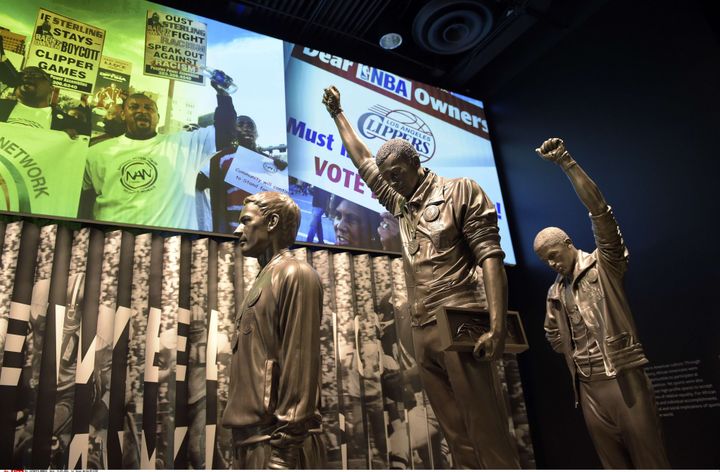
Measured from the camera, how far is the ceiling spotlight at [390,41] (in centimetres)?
576

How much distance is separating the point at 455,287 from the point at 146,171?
3.04 m

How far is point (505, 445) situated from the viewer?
1676 mm

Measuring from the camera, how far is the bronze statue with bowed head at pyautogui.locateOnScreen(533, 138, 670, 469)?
2578 millimetres

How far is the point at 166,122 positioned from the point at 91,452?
8.28 feet

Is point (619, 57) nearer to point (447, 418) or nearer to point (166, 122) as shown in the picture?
point (166, 122)

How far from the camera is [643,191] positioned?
463 centimetres

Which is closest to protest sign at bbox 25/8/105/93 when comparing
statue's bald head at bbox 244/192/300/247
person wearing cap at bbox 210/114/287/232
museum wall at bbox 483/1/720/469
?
person wearing cap at bbox 210/114/287/232

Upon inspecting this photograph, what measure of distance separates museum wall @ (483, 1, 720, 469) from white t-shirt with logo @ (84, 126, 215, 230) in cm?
360

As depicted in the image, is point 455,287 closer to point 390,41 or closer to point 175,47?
point 175,47

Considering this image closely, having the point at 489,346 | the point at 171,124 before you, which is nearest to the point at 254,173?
the point at 171,124

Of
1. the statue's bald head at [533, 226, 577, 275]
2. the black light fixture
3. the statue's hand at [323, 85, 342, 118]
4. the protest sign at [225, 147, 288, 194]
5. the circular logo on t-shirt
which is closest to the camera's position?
the statue's hand at [323, 85, 342, 118]

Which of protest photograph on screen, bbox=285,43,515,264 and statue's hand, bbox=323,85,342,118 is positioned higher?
protest photograph on screen, bbox=285,43,515,264

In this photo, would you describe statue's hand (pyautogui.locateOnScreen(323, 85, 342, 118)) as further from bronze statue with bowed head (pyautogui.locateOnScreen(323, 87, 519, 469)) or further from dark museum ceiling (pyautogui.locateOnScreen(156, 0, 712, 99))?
dark museum ceiling (pyautogui.locateOnScreen(156, 0, 712, 99))

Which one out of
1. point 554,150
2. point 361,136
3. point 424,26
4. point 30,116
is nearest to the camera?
point 554,150
